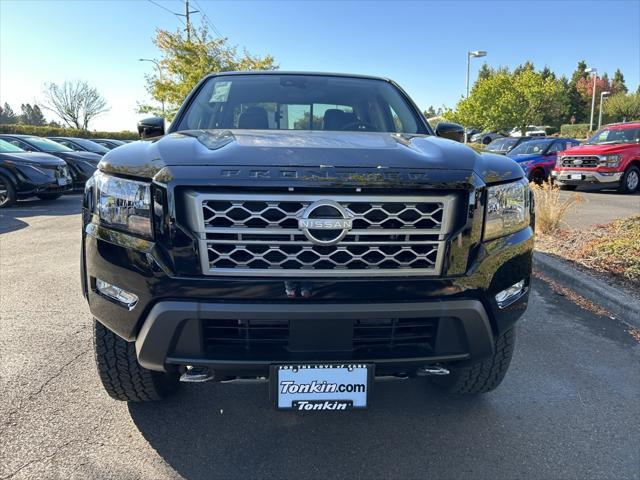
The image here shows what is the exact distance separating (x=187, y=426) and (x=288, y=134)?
153cm

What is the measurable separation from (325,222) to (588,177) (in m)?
12.7

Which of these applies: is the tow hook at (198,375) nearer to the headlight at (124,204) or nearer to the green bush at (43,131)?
the headlight at (124,204)

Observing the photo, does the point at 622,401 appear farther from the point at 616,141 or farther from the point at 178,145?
the point at 616,141

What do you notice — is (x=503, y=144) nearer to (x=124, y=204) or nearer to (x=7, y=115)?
(x=124, y=204)

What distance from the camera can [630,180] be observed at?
40.7ft

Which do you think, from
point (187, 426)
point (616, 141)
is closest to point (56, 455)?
point (187, 426)

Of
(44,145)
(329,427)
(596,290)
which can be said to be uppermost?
(44,145)

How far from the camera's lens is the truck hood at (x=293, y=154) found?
188 cm

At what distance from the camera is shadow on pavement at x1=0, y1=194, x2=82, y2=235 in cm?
809

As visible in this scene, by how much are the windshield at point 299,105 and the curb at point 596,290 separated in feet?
7.60

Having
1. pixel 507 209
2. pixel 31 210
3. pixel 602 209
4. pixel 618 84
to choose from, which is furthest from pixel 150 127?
pixel 618 84

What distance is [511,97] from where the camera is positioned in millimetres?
39750

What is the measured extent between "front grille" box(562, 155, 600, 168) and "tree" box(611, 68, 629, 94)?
73.7 meters

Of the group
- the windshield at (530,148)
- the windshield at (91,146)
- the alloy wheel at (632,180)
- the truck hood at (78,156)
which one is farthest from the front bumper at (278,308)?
the windshield at (91,146)
